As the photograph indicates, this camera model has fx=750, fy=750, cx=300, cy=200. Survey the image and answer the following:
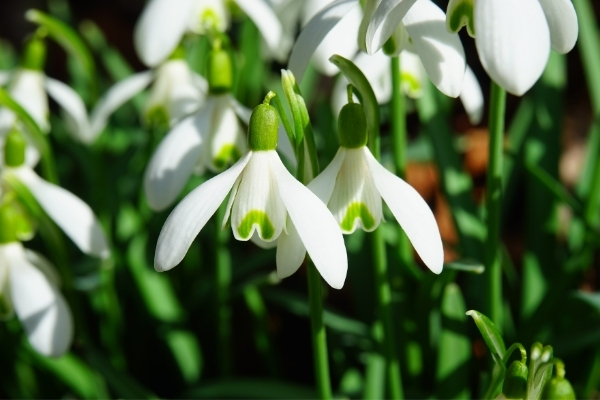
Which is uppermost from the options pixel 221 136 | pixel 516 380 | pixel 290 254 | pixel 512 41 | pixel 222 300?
pixel 512 41

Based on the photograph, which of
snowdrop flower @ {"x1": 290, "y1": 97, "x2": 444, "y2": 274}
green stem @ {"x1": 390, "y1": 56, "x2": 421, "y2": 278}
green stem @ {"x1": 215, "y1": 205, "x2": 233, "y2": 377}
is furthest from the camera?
green stem @ {"x1": 215, "y1": 205, "x2": 233, "y2": 377}

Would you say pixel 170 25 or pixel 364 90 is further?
pixel 170 25

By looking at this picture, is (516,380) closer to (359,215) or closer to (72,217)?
(359,215)

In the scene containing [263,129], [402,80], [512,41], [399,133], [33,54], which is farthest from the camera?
[33,54]

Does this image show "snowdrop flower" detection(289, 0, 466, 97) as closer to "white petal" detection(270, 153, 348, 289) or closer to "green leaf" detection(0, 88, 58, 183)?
"white petal" detection(270, 153, 348, 289)

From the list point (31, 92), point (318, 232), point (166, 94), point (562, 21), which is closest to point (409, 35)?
point (562, 21)

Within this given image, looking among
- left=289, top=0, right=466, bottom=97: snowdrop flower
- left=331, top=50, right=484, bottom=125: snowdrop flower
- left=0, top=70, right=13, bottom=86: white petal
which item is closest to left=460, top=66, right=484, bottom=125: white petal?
left=331, top=50, right=484, bottom=125: snowdrop flower
